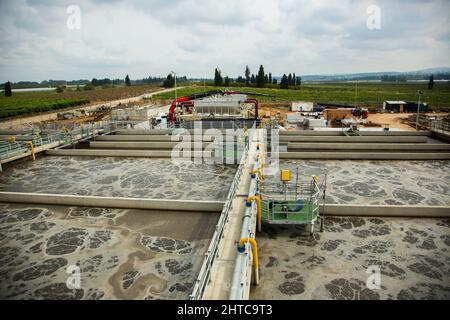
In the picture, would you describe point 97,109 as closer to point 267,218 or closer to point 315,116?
point 315,116

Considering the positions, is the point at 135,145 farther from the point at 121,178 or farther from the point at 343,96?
the point at 343,96

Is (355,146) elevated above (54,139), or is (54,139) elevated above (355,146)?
(54,139)

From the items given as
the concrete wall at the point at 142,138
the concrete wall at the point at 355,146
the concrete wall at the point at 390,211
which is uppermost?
the concrete wall at the point at 142,138

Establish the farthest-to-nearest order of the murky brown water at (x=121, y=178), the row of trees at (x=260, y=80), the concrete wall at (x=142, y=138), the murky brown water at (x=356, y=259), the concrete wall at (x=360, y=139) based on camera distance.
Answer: the row of trees at (x=260, y=80), the concrete wall at (x=142, y=138), the concrete wall at (x=360, y=139), the murky brown water at (x=121, y=178), the murky brown water at (x=356, y=259)

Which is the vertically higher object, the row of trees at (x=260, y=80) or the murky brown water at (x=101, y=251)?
the row of trees at (x=260, y=80)

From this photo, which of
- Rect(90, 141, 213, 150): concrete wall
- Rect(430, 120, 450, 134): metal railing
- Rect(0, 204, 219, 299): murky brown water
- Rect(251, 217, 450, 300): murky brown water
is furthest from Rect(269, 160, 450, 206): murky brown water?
Rect(90, 141, 213, 150): concrete wall

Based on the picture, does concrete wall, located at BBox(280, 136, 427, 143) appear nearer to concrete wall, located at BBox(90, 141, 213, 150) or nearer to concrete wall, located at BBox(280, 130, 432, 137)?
concrete wall, located at BBox(280, 130, 432, 137)

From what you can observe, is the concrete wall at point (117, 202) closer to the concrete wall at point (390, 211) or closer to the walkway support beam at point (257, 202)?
the walkway support beam at point (257, 202)

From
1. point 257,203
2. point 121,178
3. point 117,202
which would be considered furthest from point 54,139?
point 257,203

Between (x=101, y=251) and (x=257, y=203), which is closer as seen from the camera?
(x=257, y=203)

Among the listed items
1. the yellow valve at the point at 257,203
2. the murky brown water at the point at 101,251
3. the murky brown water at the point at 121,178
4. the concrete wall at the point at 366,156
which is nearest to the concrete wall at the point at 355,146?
Result: the concrete wall at the point at 366,156

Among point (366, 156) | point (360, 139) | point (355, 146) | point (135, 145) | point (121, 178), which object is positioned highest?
point (360, 139)

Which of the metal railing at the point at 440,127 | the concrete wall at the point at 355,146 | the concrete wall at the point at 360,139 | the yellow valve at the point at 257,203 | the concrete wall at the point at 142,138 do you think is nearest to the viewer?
the yellow valve at the point at 257,203
